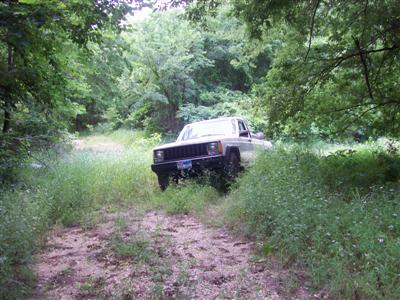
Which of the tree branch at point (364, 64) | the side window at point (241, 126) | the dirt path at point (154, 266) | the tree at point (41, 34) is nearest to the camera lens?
the dirt path at point (154, 266)

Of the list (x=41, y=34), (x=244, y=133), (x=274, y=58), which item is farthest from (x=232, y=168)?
(x=41, y=34)

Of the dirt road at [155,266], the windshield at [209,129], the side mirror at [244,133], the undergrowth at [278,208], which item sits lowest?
the dirt road at [155,266]

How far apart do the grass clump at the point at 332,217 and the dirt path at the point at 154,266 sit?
0.35 metres

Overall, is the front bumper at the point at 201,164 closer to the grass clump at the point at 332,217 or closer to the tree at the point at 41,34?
the grass clump at the point at 332,217

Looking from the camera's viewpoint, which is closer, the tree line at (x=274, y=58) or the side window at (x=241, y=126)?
the tree line at (x=274, y=58)

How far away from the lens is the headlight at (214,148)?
7.95 metres

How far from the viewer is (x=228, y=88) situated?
82.3 feet

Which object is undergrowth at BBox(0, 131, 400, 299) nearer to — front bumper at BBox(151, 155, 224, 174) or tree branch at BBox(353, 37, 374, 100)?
front bumper at BBox(151, 155, 224, 174)

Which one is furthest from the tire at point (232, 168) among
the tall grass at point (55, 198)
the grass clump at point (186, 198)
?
the tall grass at point (55, 198)

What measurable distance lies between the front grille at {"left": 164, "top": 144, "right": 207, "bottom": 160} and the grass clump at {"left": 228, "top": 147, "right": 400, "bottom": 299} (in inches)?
49.3

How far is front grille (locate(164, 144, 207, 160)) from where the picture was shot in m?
8.08

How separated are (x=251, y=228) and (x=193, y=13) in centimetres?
403

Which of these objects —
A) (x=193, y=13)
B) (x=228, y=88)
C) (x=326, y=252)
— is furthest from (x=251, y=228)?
Answer: (x=228, y=88)

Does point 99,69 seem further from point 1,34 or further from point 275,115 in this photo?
point 1,34
